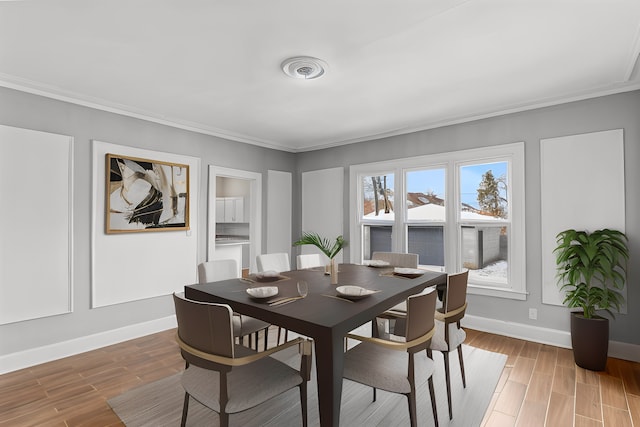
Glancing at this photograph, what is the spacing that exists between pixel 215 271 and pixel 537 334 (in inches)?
135

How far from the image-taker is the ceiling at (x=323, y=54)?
1945 mm

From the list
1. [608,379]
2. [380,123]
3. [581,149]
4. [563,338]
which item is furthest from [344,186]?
[608,379]

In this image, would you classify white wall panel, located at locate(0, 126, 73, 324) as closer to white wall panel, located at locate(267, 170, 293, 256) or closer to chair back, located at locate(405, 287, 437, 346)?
white wall panel, located at locate(267, 170, 293, 256)

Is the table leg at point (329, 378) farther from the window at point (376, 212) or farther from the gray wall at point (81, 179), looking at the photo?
the window at point (376, 212)

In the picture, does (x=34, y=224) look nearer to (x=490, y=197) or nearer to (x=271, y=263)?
(x=271, y=263)

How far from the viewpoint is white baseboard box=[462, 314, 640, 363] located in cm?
301

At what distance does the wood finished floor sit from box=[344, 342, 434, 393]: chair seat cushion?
2.44 ft

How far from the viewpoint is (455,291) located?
2.22 m

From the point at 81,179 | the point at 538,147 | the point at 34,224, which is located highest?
the point at 538,147

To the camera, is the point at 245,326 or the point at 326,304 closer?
the point at 326,304

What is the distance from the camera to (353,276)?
274 cm

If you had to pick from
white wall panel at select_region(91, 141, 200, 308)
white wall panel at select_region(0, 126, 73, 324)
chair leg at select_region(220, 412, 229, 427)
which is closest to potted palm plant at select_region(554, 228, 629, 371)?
chair leg at select_region(220, 412, 229, 427)

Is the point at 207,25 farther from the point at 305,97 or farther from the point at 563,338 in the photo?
the point at 563,338

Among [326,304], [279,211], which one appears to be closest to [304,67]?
[326,304]
